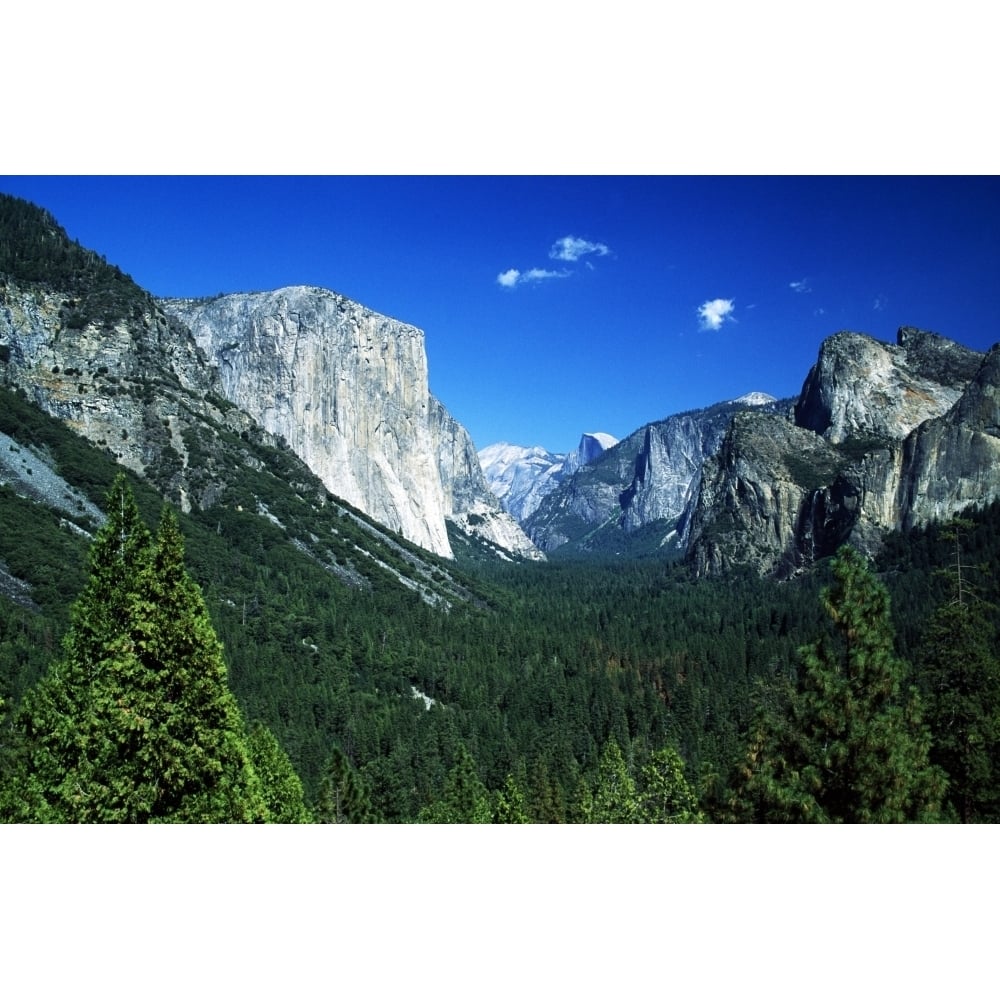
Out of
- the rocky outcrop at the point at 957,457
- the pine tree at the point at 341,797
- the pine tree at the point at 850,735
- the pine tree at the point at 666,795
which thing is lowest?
the pine tree at the point at 341,797

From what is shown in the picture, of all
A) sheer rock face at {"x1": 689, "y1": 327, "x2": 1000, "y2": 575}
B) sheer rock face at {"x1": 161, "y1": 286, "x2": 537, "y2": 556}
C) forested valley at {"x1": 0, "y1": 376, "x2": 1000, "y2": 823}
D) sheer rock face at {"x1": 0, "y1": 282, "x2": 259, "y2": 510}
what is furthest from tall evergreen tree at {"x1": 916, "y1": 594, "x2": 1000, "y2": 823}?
sheer rock face at {"x1": 161, "y1": 286, "x2": 537, "y2": 556}

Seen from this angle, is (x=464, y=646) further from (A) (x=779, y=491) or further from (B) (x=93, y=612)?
(A) (x=779, y=491)

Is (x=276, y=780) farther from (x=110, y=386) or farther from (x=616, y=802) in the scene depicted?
(x=110, y=386)

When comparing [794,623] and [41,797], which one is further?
[794,623]

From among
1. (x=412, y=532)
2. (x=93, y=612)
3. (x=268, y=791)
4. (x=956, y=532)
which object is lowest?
(x=268, y=791)

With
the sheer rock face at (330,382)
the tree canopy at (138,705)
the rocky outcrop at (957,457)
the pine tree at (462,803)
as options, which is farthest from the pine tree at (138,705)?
the sheer rock face at (330,382)

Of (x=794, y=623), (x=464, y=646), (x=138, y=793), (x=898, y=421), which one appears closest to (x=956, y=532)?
(x=138, y=793)

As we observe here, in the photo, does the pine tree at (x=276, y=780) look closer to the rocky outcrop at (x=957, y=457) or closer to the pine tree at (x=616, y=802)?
the pine tree at (x=616, y=802)
